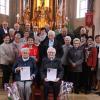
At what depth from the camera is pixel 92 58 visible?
307 inches

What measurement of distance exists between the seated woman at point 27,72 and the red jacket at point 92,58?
1593 millimetres

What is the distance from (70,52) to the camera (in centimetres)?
762

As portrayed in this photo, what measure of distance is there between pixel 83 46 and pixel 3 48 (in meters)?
1.80

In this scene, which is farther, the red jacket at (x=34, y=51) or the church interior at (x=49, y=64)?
the red jacket at (x=34, y=51)

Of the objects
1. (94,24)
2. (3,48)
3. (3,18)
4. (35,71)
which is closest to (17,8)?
(3,18)

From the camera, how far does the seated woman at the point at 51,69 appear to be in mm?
6533

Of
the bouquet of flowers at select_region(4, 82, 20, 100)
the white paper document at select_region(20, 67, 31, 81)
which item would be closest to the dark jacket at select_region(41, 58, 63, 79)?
the white paper document at select_region(20, 67, 31, 81)

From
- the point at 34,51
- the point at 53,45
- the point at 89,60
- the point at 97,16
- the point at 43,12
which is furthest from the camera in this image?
the point at 43,12

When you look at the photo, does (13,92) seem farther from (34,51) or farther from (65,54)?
(65,54)

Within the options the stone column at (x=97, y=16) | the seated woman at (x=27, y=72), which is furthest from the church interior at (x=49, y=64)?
the stone column at (x=97, y=16)

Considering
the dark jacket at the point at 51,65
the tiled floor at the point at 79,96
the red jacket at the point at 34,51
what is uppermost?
the red jacket at the point at 34,51

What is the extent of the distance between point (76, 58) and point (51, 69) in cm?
110

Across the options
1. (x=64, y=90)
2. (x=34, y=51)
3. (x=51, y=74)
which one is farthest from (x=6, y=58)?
(x=64, y=90)

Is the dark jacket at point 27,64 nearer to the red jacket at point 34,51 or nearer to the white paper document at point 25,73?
the white paper document at point 25,73
